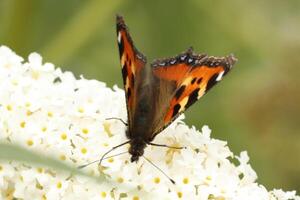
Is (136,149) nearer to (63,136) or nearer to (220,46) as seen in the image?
(63,136)

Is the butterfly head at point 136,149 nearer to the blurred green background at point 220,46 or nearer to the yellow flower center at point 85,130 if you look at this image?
the yellow flower center at point 85,130

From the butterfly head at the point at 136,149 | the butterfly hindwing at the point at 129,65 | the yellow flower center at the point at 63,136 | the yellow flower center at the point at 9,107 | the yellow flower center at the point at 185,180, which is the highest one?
the butterfly hindwing at the point at 129,65

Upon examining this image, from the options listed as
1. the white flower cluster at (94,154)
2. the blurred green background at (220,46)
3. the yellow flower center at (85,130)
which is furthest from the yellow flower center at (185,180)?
the blurred green background at (220,46)

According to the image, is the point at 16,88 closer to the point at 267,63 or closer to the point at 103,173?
the point at 103,173

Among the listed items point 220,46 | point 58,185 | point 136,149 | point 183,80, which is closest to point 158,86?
point 183,80

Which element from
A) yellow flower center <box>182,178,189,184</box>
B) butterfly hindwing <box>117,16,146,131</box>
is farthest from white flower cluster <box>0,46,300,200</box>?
butterfly hindwing <box>117,16,146,131</box>

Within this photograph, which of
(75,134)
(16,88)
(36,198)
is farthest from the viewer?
(16,88)

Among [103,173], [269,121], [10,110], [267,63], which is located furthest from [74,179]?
[267,63]
